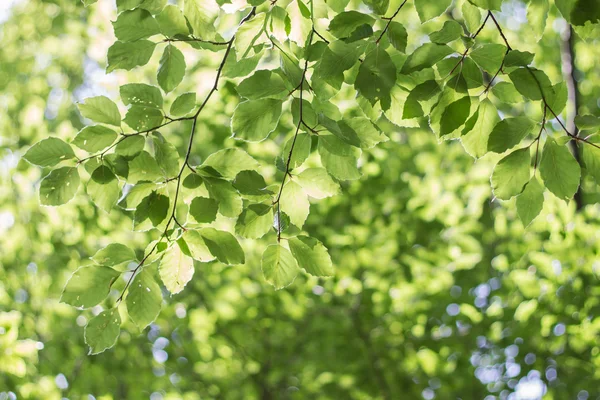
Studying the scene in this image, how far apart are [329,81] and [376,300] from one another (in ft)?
12.9

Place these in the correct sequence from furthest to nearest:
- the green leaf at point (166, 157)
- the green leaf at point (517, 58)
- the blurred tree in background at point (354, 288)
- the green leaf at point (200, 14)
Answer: the blurred tree in background at point (354, 288)
the green leaf at point (166, 157)
the green leaf at point (200, 14)
the green leaf at point (517, 58)

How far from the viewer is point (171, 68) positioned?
4.76 ft

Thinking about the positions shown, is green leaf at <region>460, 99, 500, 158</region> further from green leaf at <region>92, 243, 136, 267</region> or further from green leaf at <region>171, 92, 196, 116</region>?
green leaf at <region>92, 243, 136, 267</region>

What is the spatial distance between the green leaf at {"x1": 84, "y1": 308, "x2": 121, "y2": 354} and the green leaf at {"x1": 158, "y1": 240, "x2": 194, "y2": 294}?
18 cm

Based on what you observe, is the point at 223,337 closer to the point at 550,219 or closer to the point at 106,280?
the point at 550,219

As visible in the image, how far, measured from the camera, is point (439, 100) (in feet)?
4.29

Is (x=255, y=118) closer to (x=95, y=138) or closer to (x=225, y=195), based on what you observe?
(x=225, y=195)

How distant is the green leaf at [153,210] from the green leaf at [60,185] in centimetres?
19

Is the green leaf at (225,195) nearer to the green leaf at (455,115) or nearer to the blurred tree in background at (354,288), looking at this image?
the green leaf at (455,115)

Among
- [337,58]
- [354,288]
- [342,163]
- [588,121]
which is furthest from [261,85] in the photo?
[354,288]

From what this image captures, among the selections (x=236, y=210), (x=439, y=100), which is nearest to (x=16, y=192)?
(x=236, y=210)

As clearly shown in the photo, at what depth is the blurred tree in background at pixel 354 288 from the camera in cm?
448

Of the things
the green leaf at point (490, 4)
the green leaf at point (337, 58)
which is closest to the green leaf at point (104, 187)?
the green leaf at point (337, 58)

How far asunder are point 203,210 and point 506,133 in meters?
0.73
